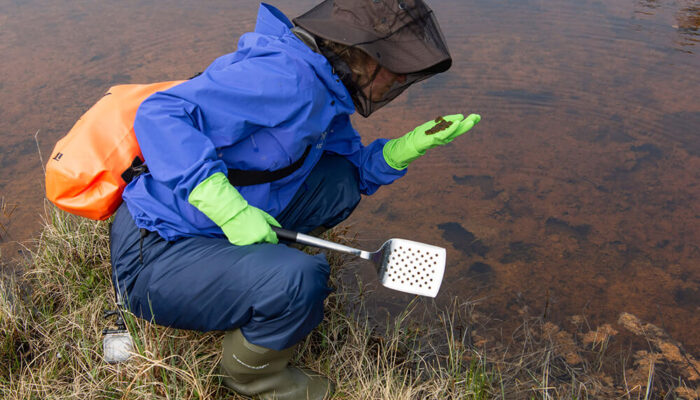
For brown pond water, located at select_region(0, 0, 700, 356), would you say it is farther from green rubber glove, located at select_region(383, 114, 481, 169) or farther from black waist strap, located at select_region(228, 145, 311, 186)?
black waist strap, located at select_region(228, 145, 311, 186)

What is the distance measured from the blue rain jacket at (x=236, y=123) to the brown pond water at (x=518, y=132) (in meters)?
1.08

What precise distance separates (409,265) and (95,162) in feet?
4.50

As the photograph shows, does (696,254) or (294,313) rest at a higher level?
(294,313)

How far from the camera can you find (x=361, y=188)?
3051mm

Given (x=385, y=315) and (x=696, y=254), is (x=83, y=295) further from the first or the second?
(x=696, y=254)

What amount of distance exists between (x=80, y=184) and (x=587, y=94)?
3803mm

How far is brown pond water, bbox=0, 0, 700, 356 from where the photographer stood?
122 inches

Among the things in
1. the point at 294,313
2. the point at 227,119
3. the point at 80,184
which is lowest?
the point at 294,313

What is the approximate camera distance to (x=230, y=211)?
2.09 meters

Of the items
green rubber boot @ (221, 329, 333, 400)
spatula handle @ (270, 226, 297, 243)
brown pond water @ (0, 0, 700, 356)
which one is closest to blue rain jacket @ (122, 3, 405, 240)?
spatula handle @ (270, 226, 297, 243)

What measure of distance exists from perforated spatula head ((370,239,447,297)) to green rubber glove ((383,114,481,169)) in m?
0.44

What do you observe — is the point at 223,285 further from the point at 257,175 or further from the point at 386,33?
the point at 386,33

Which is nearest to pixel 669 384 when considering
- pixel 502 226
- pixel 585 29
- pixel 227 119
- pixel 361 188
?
pixel 502 226

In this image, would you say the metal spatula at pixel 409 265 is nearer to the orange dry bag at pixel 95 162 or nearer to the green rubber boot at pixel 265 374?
the green rubber boot at pixel 265 374
